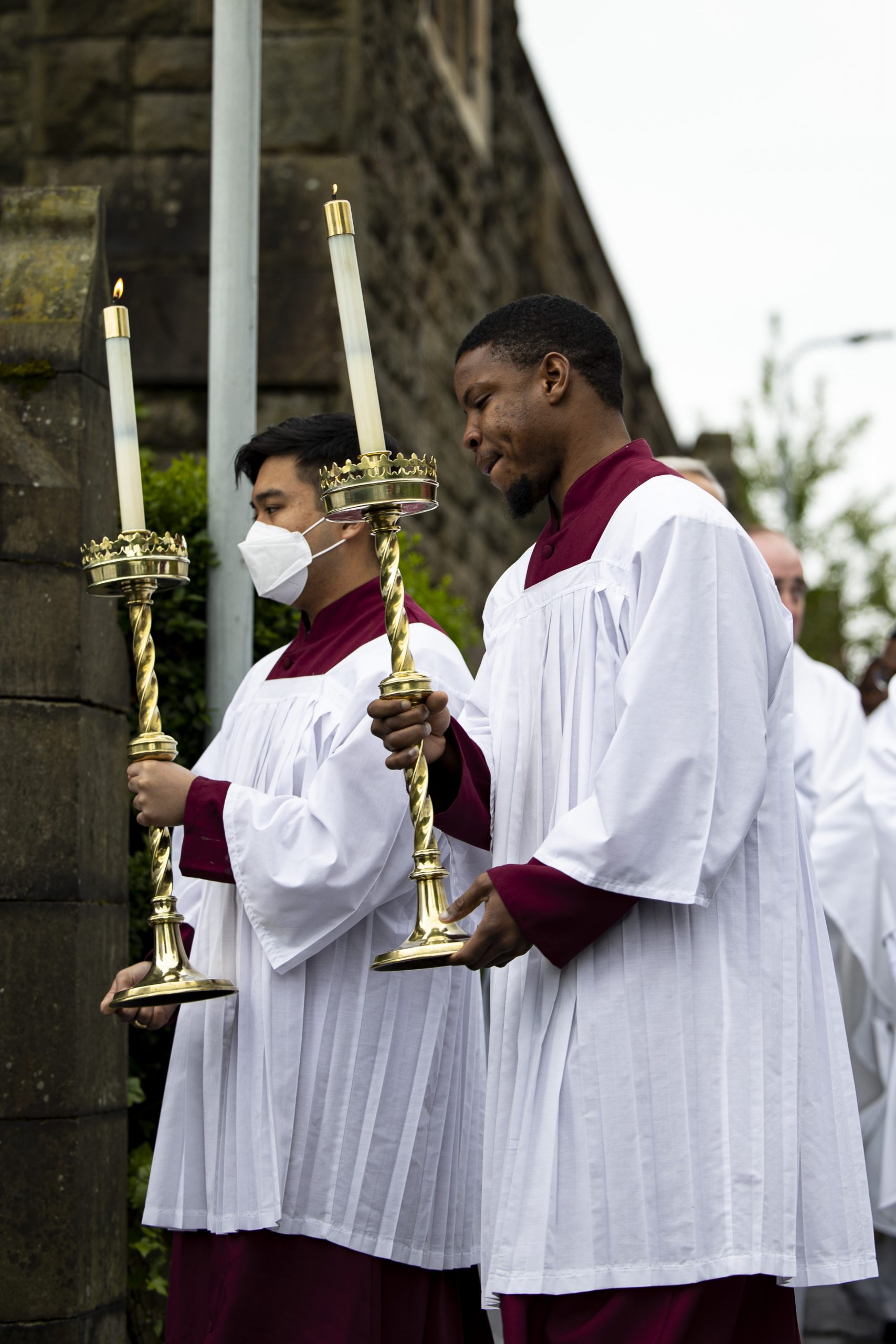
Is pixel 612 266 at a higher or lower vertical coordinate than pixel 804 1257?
higher

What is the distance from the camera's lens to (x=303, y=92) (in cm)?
757

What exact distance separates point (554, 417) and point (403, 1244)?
1.65 meters

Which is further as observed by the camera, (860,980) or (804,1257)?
(860,980)

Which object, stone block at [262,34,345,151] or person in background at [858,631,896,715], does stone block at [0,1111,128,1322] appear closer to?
stone block at [262,34,345,151]

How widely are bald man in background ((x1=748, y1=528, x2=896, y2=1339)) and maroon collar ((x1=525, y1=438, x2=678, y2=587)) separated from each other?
324 cm

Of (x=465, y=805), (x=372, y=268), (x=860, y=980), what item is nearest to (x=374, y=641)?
(x=465, y=805)

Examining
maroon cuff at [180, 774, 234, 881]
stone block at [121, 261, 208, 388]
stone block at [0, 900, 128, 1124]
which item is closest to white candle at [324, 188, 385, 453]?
maroon cuff at [180, 774, 234, 881]

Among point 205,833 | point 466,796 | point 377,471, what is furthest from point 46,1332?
point 377,471

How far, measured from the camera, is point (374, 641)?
3.87 m

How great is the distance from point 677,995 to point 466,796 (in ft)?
1.85

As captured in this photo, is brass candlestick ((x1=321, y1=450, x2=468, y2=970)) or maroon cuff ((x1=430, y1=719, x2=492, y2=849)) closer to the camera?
brass candlestick ((x1=321, y1=450, x2=468, y2=970))

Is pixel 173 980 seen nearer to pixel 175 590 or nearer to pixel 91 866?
pixel 91 866

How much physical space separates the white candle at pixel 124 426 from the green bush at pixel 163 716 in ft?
4.54

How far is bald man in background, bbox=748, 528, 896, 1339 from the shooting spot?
22.0 feet
